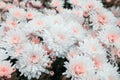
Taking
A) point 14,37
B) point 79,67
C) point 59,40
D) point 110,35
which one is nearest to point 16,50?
point 14,37

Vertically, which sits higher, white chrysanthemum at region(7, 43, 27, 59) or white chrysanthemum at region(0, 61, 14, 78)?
white chrysanthemum at region(7, 43, 27, 59)

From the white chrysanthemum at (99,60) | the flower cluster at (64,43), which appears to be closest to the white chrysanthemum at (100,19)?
the flower cluster at (64,43)

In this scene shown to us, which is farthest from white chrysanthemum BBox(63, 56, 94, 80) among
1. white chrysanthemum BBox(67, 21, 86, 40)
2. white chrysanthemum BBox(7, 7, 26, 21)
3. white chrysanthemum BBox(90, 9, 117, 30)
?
white chrysanthemum BBox(7, 7, 26, 21)

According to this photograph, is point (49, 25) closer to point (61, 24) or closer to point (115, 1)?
point (61, 24)

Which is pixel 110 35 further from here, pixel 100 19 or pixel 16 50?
pixel 16 50

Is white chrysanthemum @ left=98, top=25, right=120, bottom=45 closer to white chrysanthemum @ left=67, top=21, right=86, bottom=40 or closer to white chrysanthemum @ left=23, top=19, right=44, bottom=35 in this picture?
white chrysanthemum @ left=67, top=21, right=86, bottom=40

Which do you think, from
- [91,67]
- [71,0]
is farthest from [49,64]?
[71,0]

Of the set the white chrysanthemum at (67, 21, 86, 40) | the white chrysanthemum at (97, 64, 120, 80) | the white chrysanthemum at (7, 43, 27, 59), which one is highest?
the white chrysanthemum at (67, 21, 86, 40)
